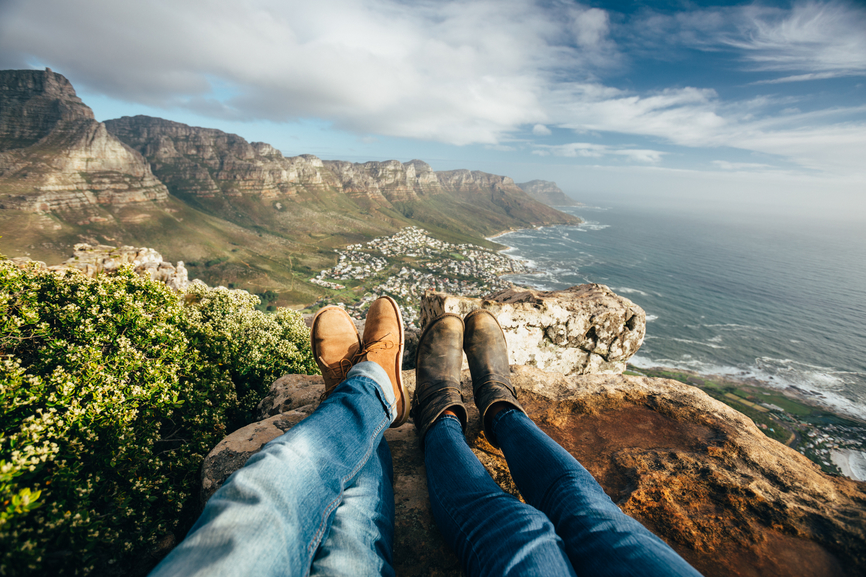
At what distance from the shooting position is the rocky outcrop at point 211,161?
13100 cm

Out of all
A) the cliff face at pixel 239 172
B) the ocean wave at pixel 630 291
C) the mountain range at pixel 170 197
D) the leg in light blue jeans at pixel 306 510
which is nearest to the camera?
the leg in light blue jeans at pixel 306 510

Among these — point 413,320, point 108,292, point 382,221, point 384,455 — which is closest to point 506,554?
point 384,455

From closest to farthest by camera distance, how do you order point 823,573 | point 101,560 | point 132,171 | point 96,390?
1. point 823,573
2. point 101,560
3. point 96,390
4. point 132,171

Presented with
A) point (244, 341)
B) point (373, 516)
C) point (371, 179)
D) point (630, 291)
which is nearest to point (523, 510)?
point (373, 516)

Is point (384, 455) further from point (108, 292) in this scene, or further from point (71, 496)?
point (108, 292)

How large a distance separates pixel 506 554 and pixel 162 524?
12.1 ft

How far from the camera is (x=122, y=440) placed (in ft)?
11.4

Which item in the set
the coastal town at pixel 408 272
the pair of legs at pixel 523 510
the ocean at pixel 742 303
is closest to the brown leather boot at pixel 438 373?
the pair of legs at pixel 523 510

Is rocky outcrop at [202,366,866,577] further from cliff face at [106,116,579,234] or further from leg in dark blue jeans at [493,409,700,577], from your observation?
cliff face at [106,116,579,234]

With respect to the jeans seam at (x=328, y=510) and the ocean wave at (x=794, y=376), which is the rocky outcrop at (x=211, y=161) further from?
the jeans seam at (x=328, y=510)

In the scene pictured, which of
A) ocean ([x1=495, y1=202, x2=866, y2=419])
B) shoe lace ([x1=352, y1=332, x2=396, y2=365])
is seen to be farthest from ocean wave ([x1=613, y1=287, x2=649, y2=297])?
shoe lace ([x1=352, y1=332, x2=396, y2=365])

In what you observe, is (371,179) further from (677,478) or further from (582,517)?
(582,517)

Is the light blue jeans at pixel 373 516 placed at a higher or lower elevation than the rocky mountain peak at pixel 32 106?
lower

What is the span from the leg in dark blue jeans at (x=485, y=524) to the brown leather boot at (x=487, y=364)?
922mm
